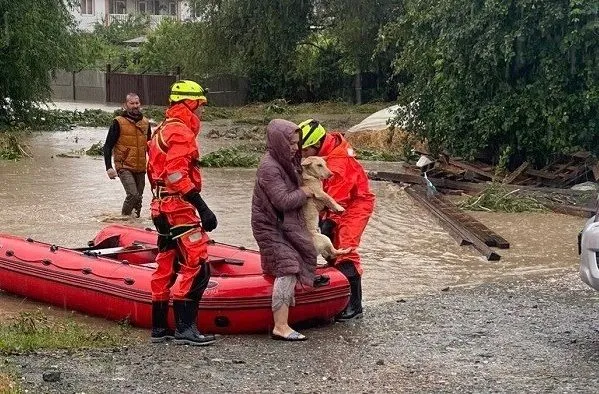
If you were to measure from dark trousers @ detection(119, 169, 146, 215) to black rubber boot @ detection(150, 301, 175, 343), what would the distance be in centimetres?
660

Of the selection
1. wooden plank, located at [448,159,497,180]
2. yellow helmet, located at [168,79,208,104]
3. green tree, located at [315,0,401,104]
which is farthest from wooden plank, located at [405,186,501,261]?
green tree, located at [315,0,401,104]

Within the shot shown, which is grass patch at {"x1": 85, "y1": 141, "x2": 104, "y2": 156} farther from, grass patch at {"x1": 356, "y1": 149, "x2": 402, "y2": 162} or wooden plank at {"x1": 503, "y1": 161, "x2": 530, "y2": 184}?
wooden plank at {"x1": 503, "y1": 161, "x2": 530, "y2": 184}

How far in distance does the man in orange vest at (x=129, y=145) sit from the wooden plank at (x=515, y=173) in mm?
6541

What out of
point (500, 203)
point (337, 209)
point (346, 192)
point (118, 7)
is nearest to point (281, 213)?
point (337, 209)

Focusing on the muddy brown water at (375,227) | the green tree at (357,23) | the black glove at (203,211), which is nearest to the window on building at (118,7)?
the green tree at (357,23)

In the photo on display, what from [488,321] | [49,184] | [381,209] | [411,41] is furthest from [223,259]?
[411,41]

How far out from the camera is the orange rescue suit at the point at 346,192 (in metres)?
8.80

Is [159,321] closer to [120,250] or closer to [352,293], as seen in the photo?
[352,293]

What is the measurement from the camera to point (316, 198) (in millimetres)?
8352

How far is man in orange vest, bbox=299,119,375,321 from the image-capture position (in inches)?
346

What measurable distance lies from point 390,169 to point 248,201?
18.6 feet

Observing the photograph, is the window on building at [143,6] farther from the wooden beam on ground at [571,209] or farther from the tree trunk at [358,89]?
the wooden beam on ground at [571,209]

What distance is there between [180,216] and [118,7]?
8270 centimetres

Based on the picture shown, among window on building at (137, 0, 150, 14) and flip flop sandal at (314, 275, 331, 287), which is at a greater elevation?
window on building at (137, 0, 150, 14)
